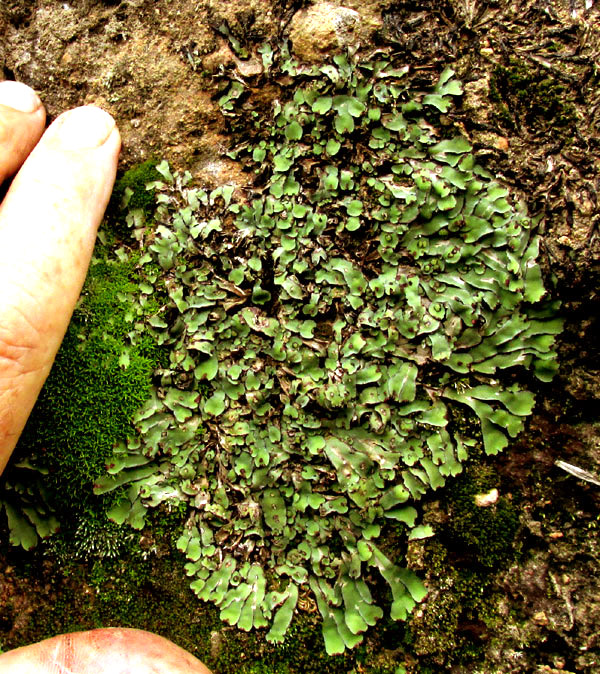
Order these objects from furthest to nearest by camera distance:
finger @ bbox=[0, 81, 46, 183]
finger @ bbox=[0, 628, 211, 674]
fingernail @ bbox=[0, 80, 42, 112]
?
fingernail @ bbox=[0, 80, 42, 112] < finger @ bbox=[0, 81, 46, 183] < finger @ bbox=[0, 628, 211, 674]

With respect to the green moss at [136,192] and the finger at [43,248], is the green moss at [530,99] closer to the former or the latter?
→ the green moss at [136,192]

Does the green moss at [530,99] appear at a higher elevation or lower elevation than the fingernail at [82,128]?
lower

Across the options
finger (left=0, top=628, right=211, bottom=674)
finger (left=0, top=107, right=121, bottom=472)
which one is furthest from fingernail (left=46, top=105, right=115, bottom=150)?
finger (left=0, top=628, right=211, bottom=674)


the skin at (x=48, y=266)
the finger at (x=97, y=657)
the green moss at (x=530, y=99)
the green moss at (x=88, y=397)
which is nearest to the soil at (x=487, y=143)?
the green moss at (x=530, y=99)

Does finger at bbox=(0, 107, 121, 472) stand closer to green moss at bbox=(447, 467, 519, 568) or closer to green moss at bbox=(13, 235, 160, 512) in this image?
green moss at bbox=(13, 235, 160, 512)

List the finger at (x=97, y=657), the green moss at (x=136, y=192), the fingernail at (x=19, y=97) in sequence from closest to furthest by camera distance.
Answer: the finger at (x=97, y=657), the fingernail at (x=19, y=97), the green moss at (x=136, y=192)

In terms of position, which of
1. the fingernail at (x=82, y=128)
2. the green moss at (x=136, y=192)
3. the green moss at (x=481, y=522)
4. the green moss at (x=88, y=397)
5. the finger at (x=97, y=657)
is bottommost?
the green moss at (x=481, y=522)
